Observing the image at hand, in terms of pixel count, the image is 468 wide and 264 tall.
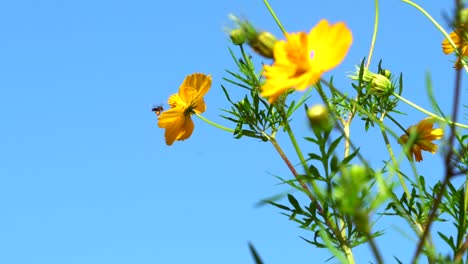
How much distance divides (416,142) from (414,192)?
0.11 meters

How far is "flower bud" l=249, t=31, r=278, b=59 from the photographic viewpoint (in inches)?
35.9

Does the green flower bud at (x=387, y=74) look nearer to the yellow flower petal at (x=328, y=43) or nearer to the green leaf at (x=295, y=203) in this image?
the green leaf at (x=295, y=203)

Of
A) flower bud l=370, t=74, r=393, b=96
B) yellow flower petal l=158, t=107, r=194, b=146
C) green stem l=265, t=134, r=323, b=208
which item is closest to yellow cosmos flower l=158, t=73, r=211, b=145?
yellow flower petal l=158, t=107, r=194, b=146

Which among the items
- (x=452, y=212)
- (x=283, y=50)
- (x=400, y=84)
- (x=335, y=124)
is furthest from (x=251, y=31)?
(x=400, y=84)

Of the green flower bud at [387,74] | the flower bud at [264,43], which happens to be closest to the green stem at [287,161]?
the flower bud at [264,43]

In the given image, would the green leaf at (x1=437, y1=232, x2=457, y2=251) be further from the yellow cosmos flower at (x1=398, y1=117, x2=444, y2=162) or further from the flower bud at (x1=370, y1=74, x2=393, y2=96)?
the flower bud at (x1=370, y1=74, x2=393, y2=96)

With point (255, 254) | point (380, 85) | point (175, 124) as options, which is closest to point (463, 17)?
point (255, 254)

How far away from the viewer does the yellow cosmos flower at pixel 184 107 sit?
1680 millimetres

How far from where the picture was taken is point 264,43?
36.0 inches

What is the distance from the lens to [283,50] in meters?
0.88

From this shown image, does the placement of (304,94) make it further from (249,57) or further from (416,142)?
(416,142)

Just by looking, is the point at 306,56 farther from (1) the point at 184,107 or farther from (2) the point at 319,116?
(1) the point at 184,107

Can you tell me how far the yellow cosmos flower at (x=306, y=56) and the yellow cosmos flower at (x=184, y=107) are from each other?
80cm

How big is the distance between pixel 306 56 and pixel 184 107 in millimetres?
843
